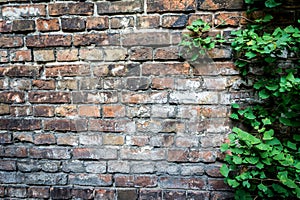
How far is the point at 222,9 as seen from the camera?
140cm

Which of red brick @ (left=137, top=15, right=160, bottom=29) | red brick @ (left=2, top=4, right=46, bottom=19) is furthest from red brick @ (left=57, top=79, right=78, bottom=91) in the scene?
red brick @ (left=137, top=15, right=160, bottom=29)

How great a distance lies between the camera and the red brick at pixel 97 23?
1452 millimetres

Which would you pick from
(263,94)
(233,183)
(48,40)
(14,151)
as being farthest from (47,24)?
(233,183)

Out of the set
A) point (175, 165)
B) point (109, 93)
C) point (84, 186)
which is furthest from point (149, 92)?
point (84, 186)

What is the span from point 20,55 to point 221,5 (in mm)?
1242

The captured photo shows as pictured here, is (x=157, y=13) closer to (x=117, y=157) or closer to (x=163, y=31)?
(x=163, y=31)

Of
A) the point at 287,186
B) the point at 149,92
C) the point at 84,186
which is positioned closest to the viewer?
the point at 287,186

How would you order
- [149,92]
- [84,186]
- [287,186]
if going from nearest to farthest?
[287,186] → [149,92] → [84,186]

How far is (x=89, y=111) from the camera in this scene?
5.00 feet

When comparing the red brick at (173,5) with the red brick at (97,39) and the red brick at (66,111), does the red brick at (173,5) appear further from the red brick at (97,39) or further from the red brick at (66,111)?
the red brick at (66,111)

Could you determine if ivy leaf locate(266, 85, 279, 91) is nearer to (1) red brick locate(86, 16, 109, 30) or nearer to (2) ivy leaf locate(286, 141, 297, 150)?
(2) ivy leaf locate(286, 141, 297, 150)

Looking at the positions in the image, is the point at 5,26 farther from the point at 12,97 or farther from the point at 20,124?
the point at 20,124

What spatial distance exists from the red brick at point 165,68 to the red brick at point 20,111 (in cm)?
77

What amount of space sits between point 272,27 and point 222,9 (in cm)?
30
